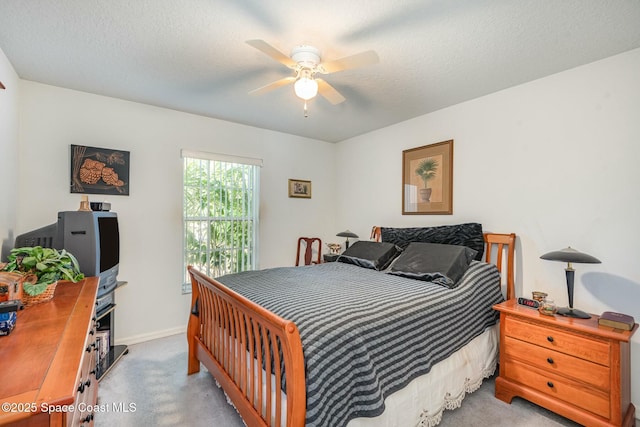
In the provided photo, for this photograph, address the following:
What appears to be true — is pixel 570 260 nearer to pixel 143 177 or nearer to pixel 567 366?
pixel 567 366

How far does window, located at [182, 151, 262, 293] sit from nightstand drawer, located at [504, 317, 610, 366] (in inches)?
116

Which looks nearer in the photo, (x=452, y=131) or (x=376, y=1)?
(x=376, y=1)

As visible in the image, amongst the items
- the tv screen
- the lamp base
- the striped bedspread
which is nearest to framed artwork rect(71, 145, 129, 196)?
the tv screen

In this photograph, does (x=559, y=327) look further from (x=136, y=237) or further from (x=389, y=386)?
(x=136, y=237)

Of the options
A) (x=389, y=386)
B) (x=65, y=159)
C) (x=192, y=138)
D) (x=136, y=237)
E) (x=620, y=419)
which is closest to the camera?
(x=389, y=386)

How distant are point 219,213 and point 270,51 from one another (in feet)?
7.94

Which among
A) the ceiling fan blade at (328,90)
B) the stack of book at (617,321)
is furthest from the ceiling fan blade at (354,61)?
the stack of book at (617,321)

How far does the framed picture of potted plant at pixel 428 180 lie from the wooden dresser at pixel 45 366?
122 inches

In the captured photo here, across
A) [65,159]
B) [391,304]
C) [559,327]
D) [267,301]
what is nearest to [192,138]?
[65,159]

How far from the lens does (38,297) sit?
137 cm

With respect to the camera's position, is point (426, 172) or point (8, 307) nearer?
point (8, 307)

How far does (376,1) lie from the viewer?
160 cm

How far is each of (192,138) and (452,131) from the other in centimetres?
294

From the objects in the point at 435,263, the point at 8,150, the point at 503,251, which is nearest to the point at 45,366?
the point at 8,150
